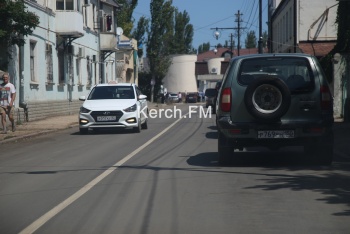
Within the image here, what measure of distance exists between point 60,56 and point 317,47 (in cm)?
1487

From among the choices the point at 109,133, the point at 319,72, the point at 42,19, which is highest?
the point at 42,19

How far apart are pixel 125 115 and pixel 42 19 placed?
1171 cm

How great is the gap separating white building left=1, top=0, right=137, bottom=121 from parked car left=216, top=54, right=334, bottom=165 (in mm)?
16173

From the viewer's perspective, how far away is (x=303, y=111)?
11359mm

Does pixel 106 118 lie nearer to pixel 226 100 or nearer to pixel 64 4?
pixel 226 100

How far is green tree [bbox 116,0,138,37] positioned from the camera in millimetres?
67562

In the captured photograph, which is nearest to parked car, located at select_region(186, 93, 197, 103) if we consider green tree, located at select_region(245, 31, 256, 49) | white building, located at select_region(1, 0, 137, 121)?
white building, located at select_region(1, 0, 137, 121)

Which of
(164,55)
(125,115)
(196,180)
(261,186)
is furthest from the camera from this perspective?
(164,55)

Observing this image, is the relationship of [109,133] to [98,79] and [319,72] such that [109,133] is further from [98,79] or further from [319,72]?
[98,79]

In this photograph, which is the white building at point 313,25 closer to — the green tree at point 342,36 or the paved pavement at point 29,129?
the green tree at point 342,36

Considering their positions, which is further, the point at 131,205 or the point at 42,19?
the point at 42,19

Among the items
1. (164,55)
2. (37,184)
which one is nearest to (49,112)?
(37,184)

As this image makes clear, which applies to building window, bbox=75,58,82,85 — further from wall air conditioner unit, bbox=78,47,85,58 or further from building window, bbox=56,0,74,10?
building window, bbox=56,0,74,10

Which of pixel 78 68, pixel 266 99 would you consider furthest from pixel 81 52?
pixel 266 99
